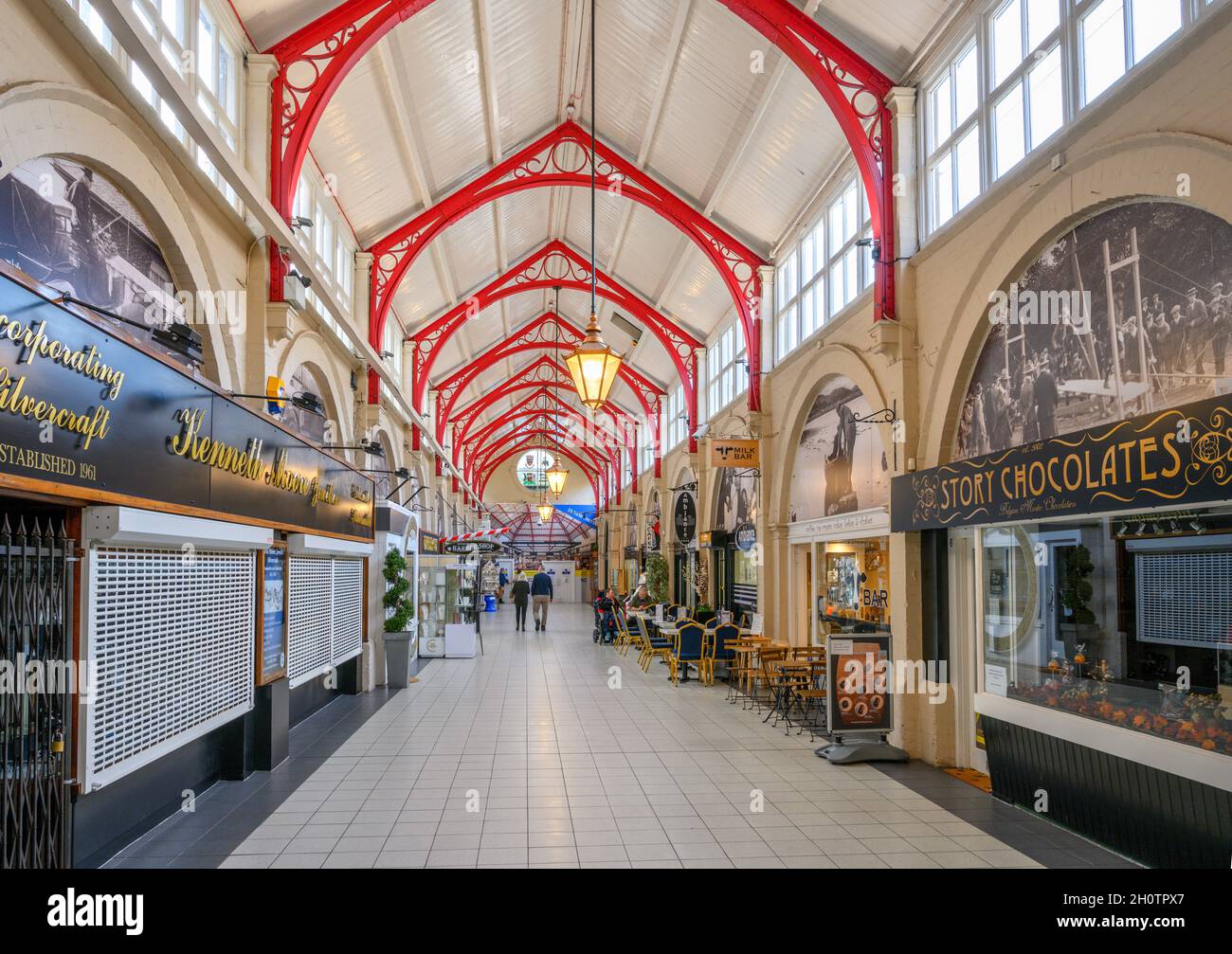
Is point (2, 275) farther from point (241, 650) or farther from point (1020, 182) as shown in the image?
point (1020, 182)

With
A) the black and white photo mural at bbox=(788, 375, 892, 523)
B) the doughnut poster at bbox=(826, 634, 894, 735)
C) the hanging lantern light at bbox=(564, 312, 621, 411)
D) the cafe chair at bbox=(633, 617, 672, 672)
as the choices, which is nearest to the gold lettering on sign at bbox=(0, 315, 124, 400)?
the hanging lantern light at bbox=(564, 312, 621, 411)

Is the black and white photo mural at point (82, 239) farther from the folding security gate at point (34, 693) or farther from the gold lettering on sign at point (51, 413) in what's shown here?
the folding security gate at point (34, 693)

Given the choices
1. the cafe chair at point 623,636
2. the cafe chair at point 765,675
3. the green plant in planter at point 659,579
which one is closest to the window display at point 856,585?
the cafe chair at point 765,675

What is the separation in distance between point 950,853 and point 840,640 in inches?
105

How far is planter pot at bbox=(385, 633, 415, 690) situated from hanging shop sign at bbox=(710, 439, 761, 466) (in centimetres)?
517

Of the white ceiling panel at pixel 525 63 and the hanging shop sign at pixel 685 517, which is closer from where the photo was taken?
the white ceiling panel at pixel 525 63

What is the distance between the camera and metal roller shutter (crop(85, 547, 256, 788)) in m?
4.55

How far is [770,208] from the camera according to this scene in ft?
40.8

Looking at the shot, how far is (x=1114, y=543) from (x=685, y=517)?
47.6 ft

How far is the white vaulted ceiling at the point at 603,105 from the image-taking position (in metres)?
9.45

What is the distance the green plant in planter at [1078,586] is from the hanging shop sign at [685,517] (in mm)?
13017

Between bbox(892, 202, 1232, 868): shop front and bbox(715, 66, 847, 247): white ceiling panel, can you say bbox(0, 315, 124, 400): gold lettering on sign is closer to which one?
bbox(892, 202, 1232, 868): shop front

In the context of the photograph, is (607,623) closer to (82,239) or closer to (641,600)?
(641,600)

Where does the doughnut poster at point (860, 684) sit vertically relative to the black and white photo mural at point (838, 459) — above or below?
below
